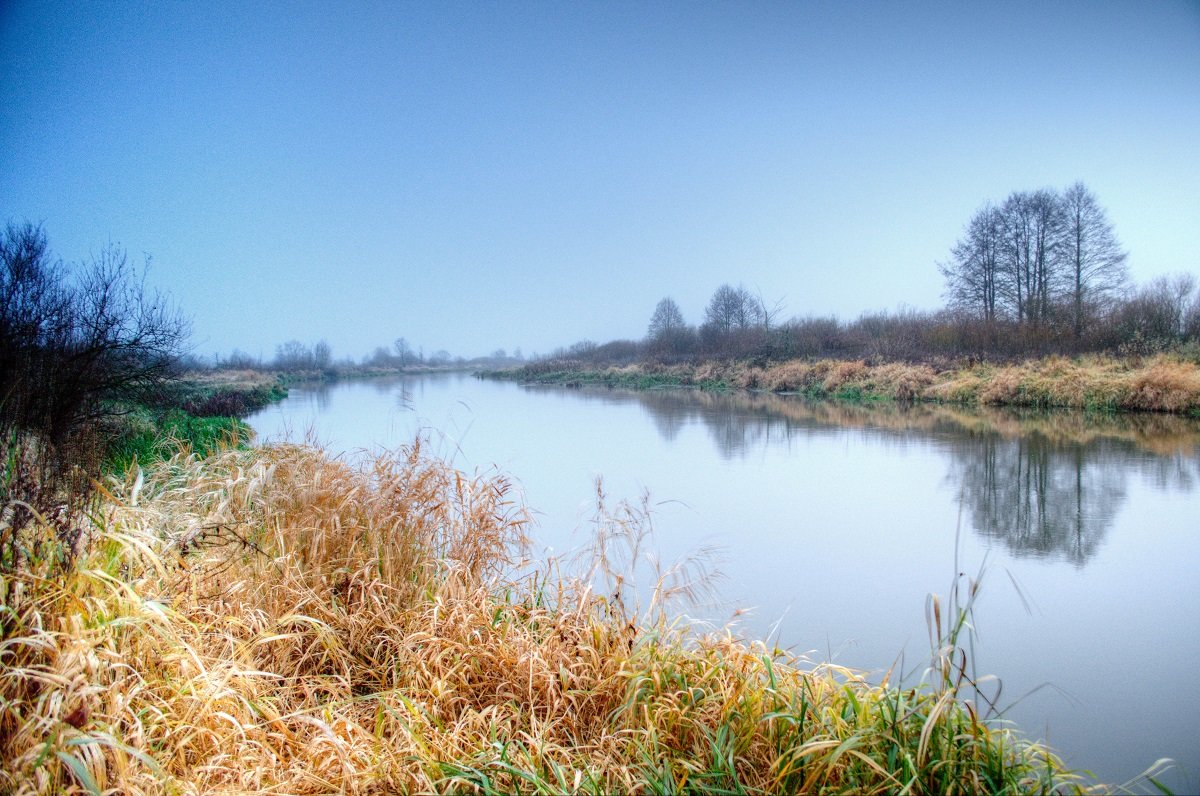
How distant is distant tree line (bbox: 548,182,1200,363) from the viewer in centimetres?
1798

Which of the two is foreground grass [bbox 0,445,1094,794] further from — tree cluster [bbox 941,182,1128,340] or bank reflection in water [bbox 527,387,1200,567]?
tree cluster [bbox 941,182,1128,340]

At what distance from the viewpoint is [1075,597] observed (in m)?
4.54

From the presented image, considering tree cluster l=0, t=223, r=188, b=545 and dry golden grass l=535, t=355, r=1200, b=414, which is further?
dry golden grass l=535, t=355, r=1200, b=414

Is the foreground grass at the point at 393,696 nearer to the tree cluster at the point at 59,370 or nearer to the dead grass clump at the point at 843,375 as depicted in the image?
the tree cluster at the point at 59,370

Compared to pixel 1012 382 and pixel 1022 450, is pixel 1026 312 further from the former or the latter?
pixel 1022 450

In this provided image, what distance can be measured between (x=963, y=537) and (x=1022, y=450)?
213 inches

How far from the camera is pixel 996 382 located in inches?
658

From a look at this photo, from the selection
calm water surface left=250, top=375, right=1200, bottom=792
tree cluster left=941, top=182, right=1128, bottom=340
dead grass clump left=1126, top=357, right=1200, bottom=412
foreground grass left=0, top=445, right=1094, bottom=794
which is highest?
tree cluster left=941, top=182, right=1128, bottom=340

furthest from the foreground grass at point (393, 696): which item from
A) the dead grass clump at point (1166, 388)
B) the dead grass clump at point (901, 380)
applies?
the dead grass clump at point (901, 380)

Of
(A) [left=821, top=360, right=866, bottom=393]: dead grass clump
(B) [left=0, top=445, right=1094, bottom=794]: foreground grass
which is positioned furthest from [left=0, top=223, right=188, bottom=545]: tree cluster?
(A) [left=821, top=360, right=866, bottom=393]: dead grass clump

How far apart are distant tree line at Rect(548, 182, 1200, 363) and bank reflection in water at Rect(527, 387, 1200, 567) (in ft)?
19.4

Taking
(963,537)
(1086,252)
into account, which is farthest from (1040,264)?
(963,537)

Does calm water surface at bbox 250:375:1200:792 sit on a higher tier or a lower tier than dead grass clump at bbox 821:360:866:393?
lower

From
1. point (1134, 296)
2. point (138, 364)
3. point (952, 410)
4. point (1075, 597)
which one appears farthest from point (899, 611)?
point (1134, 296)
